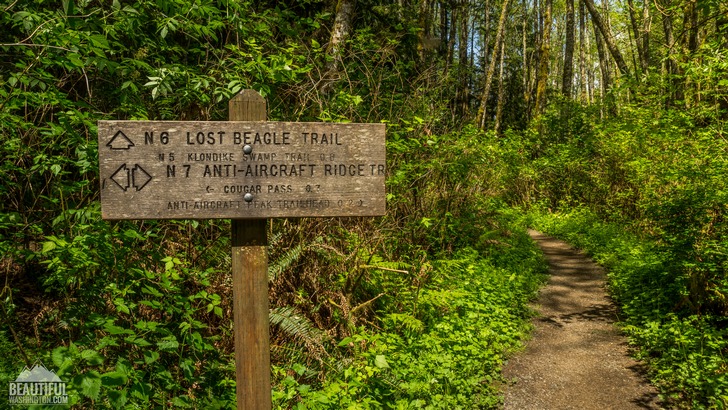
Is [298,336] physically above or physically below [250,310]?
below

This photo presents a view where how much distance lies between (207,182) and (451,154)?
559cm

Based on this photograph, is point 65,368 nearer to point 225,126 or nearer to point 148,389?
point 148,389

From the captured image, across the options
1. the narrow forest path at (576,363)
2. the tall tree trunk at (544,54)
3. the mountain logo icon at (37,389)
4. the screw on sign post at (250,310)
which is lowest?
the narrow forest path at (576,363)

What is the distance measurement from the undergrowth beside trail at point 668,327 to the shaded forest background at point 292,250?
27mm

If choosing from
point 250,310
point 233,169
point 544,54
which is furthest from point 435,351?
point 544,54

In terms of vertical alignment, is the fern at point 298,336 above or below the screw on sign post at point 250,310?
below

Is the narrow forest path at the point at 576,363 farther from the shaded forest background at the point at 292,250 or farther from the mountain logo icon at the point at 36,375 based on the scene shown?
the mountain logo icon at the point at 36,375

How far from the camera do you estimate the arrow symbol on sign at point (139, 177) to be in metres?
2.27

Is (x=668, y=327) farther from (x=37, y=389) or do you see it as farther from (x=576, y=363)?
(x=37, y=389)

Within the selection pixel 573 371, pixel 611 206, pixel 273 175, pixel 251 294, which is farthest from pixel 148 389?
pixel 611 206

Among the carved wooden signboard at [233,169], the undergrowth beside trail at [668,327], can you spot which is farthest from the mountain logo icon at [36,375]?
the undergrowth beside trail at [668,327]

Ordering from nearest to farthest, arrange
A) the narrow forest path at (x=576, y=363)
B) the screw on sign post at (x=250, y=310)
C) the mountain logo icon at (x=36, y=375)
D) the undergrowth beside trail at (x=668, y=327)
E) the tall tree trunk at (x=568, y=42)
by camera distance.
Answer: the screw on sign post at (x=250, y=310), the mountain logo icon at (x=36, y=375), the undergrowth beside trail at (x=668, y=327), the narrow forest path at (x=576, y=363), the tall tree trunk at (x=568, y=42)

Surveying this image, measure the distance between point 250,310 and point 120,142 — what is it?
1.11m

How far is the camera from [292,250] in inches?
185
